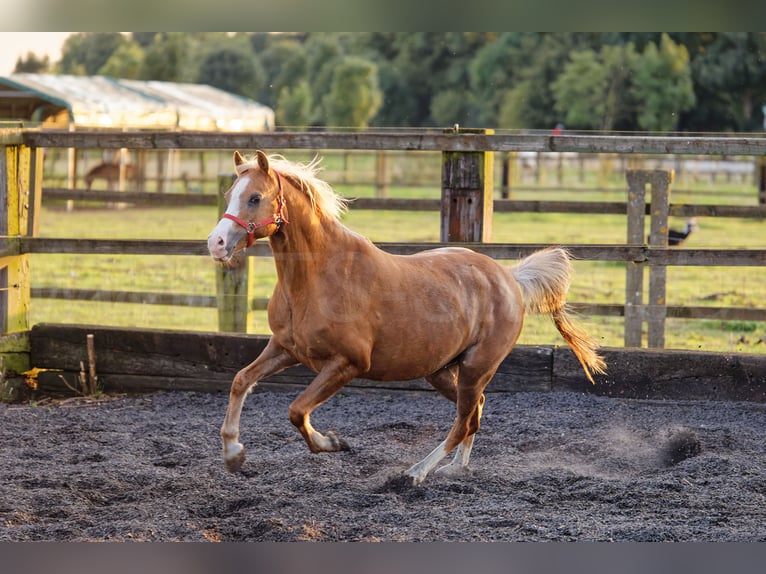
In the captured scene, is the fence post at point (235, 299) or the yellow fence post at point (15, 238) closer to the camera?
the yellow fence post at point (15, 238)

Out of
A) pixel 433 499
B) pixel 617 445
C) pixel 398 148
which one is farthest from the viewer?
pixel 398 148

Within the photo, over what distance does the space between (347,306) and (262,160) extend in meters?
0.75

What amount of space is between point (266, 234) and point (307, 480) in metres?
1.20

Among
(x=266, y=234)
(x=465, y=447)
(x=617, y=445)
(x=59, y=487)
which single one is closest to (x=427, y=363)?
(x=465, y=447)

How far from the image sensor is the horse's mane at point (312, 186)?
4.15m

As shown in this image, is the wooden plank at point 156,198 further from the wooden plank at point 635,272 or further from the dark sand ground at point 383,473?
the wooden plank at point 635,272

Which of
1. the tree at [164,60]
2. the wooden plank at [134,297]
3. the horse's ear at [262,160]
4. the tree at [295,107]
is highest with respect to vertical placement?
the tree at [164,60]

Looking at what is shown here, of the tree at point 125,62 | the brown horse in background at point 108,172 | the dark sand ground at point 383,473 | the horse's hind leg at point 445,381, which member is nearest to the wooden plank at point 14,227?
the dark sand ground at point 383,473

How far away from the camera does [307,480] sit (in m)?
4.43

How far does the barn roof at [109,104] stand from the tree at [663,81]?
647 inches

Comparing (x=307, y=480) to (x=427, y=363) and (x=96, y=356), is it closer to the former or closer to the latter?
(x=427, y=363)

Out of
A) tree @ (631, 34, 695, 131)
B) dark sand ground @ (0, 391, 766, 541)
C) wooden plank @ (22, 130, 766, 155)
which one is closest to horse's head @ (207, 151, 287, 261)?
dark sand ground @ (0, 391, 766, 541)

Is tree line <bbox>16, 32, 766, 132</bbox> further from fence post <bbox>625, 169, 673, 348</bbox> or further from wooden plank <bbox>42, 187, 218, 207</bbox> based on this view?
fence post <bbox>625, 169, 673, 348</bbox>

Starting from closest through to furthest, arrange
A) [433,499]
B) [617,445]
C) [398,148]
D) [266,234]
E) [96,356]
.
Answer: [266,234], [433,499], [617,445], [398,148], [96,356]
